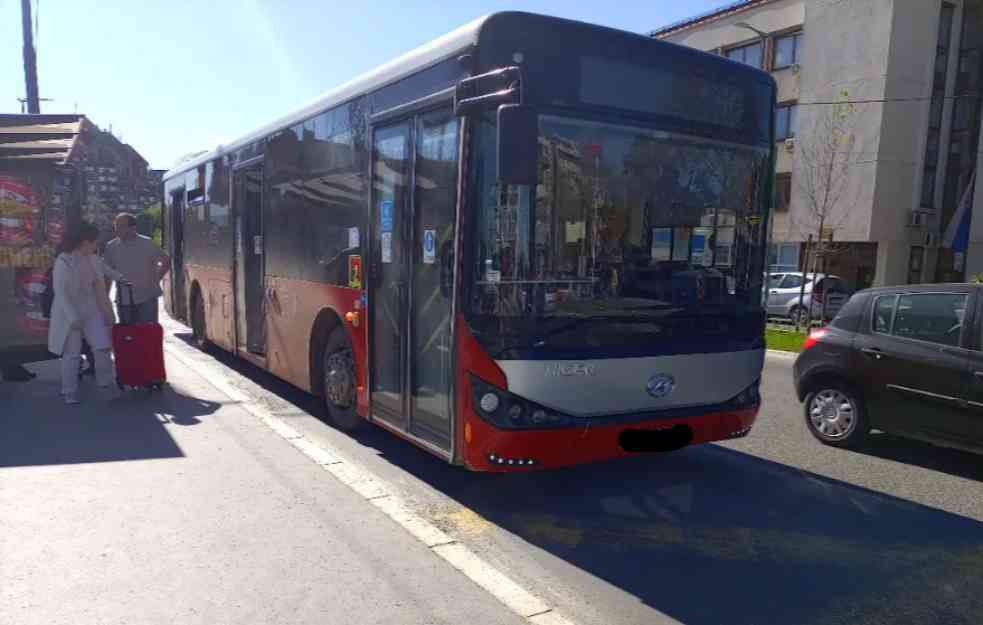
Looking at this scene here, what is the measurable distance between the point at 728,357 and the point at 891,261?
86.3ft

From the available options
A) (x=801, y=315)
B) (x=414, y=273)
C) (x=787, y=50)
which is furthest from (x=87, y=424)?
(x=787, y=50)

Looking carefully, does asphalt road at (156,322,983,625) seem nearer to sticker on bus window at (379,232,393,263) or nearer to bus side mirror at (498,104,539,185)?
sticker on bus window at (379,232,393,263)

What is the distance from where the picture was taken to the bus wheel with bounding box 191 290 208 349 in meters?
11.3

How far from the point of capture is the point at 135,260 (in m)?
8.62

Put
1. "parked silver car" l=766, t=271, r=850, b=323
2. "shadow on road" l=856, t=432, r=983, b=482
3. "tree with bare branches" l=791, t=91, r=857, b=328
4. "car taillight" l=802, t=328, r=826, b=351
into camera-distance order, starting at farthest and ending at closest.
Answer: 1. "tree with bare branches" l=791, t=91, r=857, b=328
2. "parked silver car" l=766, t=271, r=850, b=323
3. "car taillight" l=802, t=328, r=826, b=351
4. "shadow on road" l=856, t=432, r=983, b=482

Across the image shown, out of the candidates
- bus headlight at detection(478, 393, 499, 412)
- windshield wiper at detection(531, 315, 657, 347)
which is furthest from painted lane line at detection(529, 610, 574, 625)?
windshield wiper at detection(531, 315, 657, 347)

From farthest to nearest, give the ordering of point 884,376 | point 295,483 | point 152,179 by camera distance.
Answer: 1. point 152,179
2. point 884,376
3. point 295,483

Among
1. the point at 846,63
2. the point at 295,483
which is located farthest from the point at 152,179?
the point at 295,483

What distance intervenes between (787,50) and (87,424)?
30.8m

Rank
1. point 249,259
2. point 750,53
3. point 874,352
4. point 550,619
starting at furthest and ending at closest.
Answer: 1. point 750,53
2. point 249,259
3. point 874,352
4. point 550,619

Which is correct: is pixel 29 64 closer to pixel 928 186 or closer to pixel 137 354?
pixel 137 354

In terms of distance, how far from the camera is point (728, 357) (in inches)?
199

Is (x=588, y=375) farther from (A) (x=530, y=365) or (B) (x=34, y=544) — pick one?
(B) (x=34, y=544)

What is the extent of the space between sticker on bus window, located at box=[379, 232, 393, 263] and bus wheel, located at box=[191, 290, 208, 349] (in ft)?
21.8
